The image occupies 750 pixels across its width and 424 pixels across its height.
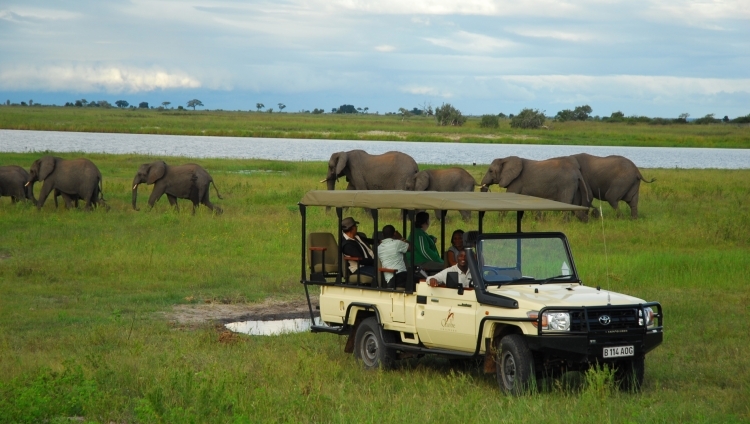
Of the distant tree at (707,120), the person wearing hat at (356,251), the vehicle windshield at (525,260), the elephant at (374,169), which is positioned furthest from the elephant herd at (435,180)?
the distant tree at (707,120)

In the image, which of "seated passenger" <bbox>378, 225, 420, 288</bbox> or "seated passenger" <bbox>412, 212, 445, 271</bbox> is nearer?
"seated passenger" <bbox>378, 225, 420, 288</bbox>

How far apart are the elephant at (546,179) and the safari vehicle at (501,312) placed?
15.5m

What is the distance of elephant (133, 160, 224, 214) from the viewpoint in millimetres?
26422

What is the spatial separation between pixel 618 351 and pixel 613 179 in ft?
62.8

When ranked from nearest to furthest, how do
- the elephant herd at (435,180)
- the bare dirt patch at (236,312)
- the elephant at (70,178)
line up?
1. the bare dirt patch at (236,312)
2. the elephant at (70,178)
3. the elephant herd at (435,180)

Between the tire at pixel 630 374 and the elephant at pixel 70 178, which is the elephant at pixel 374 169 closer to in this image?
the elephant at pixel 70 178

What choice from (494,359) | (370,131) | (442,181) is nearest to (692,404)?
(494,359)

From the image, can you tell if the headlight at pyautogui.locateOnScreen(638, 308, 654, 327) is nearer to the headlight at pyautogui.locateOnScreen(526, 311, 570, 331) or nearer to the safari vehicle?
the safari vehicle

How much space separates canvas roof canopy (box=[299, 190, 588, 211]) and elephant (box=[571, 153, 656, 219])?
1683 centimetres

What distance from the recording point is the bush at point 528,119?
10194 cm

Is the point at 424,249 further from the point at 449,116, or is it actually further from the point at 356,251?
the point at 449,116

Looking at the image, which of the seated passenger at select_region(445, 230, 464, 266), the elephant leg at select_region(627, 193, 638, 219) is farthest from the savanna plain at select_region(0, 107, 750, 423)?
the seated passenger at select_region(445, 230, 464, 266)

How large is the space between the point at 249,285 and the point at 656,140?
73819mm

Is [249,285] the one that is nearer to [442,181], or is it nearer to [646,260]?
[646,260]
